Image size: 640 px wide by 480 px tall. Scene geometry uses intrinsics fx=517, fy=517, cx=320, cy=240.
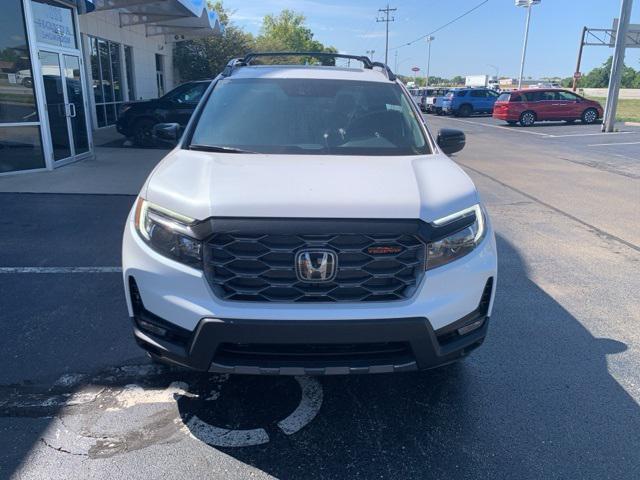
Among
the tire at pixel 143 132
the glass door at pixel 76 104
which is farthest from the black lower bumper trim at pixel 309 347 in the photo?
the tire at pixel 143 132

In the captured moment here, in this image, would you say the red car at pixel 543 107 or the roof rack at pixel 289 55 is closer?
the roof rack at pixel 289 55

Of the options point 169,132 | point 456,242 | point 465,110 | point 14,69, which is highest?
point 14,69

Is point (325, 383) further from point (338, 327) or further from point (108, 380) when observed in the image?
point (108, 380)

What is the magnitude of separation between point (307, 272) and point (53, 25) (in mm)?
10572

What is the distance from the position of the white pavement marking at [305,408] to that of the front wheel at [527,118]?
990 inches

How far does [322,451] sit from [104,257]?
372 cm

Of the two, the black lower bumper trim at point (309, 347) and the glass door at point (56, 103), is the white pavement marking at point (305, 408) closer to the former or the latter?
the black lower bumper trim at point (309, 347)

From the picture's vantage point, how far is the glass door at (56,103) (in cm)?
1002

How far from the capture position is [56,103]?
1038 cm

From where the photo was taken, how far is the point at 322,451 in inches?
104

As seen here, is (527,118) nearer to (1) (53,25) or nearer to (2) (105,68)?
(2) (105,68)

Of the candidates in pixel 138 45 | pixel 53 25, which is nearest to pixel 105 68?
pixel 138 45

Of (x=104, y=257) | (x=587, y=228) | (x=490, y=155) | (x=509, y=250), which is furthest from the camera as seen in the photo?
(x=490, y=155)

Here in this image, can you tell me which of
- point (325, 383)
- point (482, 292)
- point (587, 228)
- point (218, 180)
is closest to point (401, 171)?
point (482, 292)
